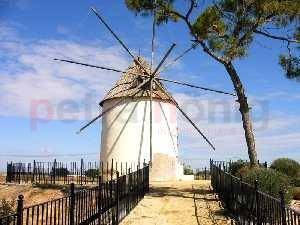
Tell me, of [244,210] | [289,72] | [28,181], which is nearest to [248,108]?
[289,72]

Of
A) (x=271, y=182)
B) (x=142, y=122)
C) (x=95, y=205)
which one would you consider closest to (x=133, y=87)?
(x=142, y=122)

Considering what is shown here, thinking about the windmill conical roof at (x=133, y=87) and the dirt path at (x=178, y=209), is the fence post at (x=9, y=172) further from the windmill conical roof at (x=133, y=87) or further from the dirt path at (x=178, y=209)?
the dirt path at (x=178, y=209)

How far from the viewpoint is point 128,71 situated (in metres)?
30.8

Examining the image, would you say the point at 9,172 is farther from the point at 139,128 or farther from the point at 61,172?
the point at 139,128

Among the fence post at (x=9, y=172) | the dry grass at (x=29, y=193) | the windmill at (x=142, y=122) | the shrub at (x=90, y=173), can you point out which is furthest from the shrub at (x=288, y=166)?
the fence post at (x=9, y=172)

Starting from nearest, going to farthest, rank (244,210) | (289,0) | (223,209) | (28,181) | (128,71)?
1. (244,210)
2. (223,209)
3. (289,0)
4. (28,181)
5. (128,71)

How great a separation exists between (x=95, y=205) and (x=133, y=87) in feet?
59.5

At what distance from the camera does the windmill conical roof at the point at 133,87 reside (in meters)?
29.0

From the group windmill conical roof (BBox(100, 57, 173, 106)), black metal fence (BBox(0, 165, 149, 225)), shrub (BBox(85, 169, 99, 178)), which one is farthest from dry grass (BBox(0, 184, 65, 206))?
windmill conical roof (BBox(100, 57, 173, 106))

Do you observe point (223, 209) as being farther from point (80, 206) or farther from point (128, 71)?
point (128, 71)

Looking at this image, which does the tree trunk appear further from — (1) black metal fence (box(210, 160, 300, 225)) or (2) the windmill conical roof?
(2) the windmill conical roof

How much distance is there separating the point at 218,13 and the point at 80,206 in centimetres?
1293

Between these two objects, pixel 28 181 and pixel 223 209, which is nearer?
pixel 223 209

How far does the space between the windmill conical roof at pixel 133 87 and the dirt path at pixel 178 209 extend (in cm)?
848
